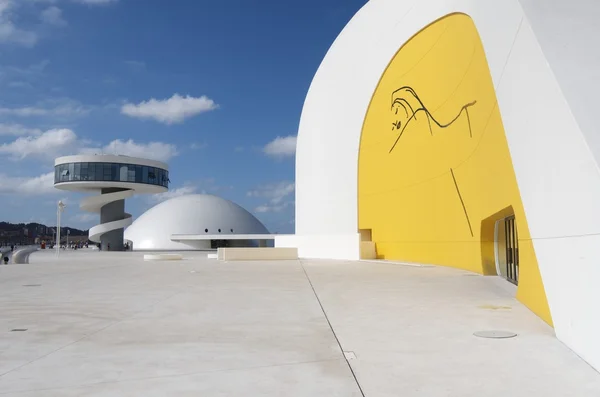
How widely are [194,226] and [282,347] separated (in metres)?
74.1

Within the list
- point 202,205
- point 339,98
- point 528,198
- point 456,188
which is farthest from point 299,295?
point 202,205

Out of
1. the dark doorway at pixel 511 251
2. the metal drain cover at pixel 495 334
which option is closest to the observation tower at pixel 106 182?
the dark doorway at pixel 511 251

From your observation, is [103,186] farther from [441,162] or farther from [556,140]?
[556,140]

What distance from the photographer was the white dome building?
76875 mm

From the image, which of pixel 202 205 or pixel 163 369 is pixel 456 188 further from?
pixel 202 205

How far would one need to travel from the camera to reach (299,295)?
1171 cm

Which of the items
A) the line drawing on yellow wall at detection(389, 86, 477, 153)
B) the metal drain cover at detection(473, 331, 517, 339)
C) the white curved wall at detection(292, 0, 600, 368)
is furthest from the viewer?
the line drawing on yellow wall at detection(389, 86, 477, 153)

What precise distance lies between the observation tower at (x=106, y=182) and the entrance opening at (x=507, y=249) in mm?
50820

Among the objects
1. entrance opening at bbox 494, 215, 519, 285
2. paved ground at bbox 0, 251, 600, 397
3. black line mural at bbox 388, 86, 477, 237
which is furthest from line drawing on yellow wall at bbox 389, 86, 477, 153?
paved ground at bbox 0, 251, 600, 397

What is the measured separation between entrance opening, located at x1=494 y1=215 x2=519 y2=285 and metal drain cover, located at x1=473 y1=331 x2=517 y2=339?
225 inches

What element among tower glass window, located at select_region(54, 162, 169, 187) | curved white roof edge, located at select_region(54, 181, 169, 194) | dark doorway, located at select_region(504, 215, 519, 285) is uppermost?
tower glass window, located at select_region(54, 162, 169, 187)

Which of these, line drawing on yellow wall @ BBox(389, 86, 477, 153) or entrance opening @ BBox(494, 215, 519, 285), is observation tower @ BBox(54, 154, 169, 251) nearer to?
line drawing on yellow wall @ BBox(389, 86, 477, 153)

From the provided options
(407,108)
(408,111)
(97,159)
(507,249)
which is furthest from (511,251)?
(97,159)

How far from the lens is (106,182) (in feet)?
197
